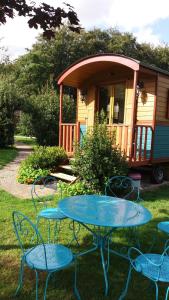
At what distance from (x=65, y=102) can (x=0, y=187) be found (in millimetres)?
10103

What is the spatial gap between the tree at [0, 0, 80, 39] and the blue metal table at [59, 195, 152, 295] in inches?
74.2

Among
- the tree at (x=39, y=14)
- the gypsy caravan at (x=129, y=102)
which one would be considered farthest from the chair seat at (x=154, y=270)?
the gypsy caravan at (x=129, y=102)

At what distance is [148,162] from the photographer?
772cm

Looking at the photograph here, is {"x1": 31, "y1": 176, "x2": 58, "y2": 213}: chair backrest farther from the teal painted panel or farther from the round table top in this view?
the teal painted panel

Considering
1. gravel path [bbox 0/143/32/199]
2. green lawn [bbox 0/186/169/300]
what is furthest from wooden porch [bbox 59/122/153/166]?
green lawn [bbox 0/186/169/300]

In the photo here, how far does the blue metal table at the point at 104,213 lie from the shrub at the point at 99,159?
8.77 ft

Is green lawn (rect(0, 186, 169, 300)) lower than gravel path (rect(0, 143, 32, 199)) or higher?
lower

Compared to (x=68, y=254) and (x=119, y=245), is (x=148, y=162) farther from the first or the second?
(x=68, y=254)

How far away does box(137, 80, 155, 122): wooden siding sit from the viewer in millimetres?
7855

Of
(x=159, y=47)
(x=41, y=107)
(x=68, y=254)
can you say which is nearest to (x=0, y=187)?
(x=68, y=254)

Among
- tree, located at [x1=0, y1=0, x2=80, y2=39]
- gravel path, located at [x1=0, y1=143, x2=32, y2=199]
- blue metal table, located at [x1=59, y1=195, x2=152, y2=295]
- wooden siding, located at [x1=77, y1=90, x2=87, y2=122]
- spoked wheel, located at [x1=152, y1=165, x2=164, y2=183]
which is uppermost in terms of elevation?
tree, located at [x1=0, y1=0, x2=80, y2=39]

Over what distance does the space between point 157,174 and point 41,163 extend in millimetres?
3107

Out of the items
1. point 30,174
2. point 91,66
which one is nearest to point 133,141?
point 30,174

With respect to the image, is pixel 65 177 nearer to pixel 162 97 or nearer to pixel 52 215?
pixel 162 97
